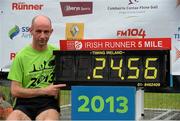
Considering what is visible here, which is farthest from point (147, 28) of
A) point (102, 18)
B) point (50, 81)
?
point (50, 81)

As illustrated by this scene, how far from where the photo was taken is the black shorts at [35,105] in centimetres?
544

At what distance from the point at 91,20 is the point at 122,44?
2688mm

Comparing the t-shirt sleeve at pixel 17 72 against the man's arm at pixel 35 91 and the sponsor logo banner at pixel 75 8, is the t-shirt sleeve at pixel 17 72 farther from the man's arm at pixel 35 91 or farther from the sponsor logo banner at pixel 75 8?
the sponsor logo banner at pixel 75 8

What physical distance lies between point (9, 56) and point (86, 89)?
11.3 ft

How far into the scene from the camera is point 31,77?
5473 mm

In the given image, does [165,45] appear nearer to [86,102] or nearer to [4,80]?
[86,102]

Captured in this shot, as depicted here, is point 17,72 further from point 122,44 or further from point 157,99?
point 157,99

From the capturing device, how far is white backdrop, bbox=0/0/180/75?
7898 mm

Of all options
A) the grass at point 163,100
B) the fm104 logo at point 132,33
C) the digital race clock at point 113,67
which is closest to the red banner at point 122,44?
the digital race clock at point 113,67

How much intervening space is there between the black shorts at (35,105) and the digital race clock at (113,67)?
25 centimetres

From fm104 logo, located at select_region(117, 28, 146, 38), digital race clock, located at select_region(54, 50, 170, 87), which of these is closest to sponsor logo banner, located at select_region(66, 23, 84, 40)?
fm104 logo, located at select_region(117, 28, 146, 38)

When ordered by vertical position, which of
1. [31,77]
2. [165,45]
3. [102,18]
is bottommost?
[31,77]

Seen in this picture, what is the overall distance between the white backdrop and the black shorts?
2894 mm

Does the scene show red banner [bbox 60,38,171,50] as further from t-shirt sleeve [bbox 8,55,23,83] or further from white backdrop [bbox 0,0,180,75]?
white backdrop [bbox 0,0,180,75]
